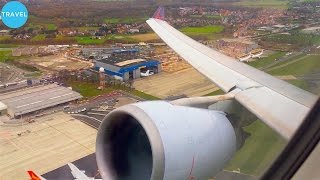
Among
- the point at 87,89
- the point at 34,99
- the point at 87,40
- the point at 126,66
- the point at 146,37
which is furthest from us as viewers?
the point at 87,40

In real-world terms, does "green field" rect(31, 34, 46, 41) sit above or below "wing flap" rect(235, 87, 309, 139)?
below

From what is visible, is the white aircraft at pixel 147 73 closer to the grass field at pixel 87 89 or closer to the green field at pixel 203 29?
the grass field at pixel 87 89

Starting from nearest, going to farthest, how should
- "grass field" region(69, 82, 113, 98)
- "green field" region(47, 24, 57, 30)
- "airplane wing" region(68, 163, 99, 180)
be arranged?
"airplane wing" region(68, 163, 99, 180), "grass field" region(69, 82, 113, 98), "green field" region(47, 24, 57, 30)

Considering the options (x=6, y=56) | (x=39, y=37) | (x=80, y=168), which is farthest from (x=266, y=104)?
(x=39, y=37)

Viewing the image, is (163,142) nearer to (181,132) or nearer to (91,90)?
(181,132)

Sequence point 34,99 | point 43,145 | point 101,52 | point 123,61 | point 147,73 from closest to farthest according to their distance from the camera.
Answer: point 43,145, point 34,99, point 147,73, point 123,61, point 101,52

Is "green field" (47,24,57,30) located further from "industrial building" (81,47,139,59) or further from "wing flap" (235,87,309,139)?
"wing flap" (235,87,309,139)

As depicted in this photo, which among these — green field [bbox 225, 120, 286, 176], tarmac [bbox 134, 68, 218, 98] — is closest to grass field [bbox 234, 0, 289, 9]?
tarmac [bbox 134, 68, 218, 98]
